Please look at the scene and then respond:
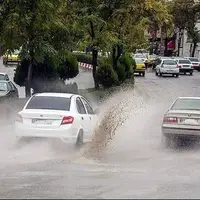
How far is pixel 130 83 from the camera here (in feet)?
120

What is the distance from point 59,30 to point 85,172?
13.0m

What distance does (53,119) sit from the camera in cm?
1477

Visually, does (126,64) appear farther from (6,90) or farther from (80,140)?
(80,140)

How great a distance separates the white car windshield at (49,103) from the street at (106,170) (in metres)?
0.97

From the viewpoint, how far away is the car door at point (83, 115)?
614 inches

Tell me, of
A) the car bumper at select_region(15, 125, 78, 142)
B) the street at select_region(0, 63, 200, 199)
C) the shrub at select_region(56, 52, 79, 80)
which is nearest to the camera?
the street at select_region(0, 63, 200, 199)

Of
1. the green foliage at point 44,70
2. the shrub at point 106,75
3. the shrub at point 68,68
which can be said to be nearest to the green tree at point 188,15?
the shrub at point 106,75

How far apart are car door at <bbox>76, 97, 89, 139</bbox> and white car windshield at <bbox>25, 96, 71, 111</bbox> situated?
41 centimetres

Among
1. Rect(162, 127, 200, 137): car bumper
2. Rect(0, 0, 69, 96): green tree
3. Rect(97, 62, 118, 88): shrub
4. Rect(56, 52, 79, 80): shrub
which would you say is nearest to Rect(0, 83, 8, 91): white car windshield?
Rect(0, 0, 69, 96): green tree

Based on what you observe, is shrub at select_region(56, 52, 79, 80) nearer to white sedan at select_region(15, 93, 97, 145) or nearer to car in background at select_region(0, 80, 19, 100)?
car in background at select_region(0, 80, 19, 100)

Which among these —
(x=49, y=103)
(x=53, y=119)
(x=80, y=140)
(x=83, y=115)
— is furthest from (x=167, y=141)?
(x=53, y=119)

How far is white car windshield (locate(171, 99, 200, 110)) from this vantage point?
56.8 feet

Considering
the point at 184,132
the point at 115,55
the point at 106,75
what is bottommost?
the point at 106,75

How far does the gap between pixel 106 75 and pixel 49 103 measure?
1762 cm
